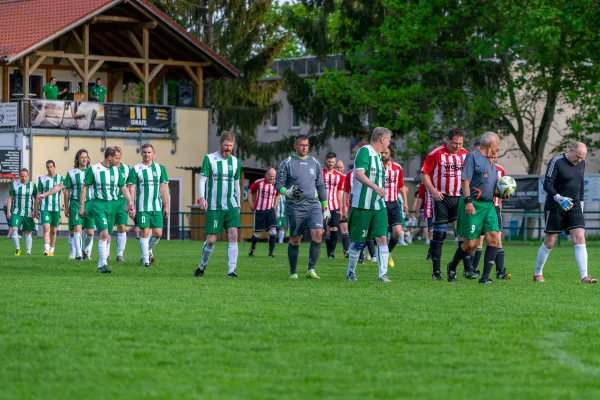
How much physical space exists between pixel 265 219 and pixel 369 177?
11631 millimetres

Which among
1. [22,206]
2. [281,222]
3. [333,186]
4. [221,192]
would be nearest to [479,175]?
[221,192]

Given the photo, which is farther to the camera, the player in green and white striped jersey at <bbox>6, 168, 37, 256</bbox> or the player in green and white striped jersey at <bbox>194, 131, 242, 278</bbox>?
the player in green and white striped jersey at <bbox>6, 168, 37, 256</bbox>

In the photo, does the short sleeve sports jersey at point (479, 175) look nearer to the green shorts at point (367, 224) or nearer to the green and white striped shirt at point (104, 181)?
the green shorts at point (367, 224)

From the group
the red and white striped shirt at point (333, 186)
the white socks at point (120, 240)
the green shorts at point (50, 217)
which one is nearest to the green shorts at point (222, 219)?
the white socks at point (120, 240)

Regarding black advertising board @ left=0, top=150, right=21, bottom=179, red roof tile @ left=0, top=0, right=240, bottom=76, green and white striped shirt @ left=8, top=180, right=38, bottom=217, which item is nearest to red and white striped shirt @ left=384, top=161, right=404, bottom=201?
green and white striped shirt @ left=8, top=180, right=38, bottom=217

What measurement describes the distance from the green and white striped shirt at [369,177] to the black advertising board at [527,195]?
2295 centimetres

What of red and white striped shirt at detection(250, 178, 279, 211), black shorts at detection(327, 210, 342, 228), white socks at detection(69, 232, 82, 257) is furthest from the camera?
red and white striped shirt at detection(250, 178, 279, 211)

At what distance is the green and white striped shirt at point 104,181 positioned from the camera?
18828mm

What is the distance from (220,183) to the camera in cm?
1666

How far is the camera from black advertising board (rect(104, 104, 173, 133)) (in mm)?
46719

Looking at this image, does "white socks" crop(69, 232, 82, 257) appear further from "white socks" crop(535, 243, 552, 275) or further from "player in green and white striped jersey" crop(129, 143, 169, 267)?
"white socks" crop(535, 243, 552, 275)

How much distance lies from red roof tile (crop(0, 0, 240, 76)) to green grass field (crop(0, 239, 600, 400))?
3083cm

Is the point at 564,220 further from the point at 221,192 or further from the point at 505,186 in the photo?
the point at 221,192

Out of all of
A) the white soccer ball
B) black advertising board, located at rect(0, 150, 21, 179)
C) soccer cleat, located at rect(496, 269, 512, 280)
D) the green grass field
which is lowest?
soccer cleat, located at rect(496, 269, 512, 280)
